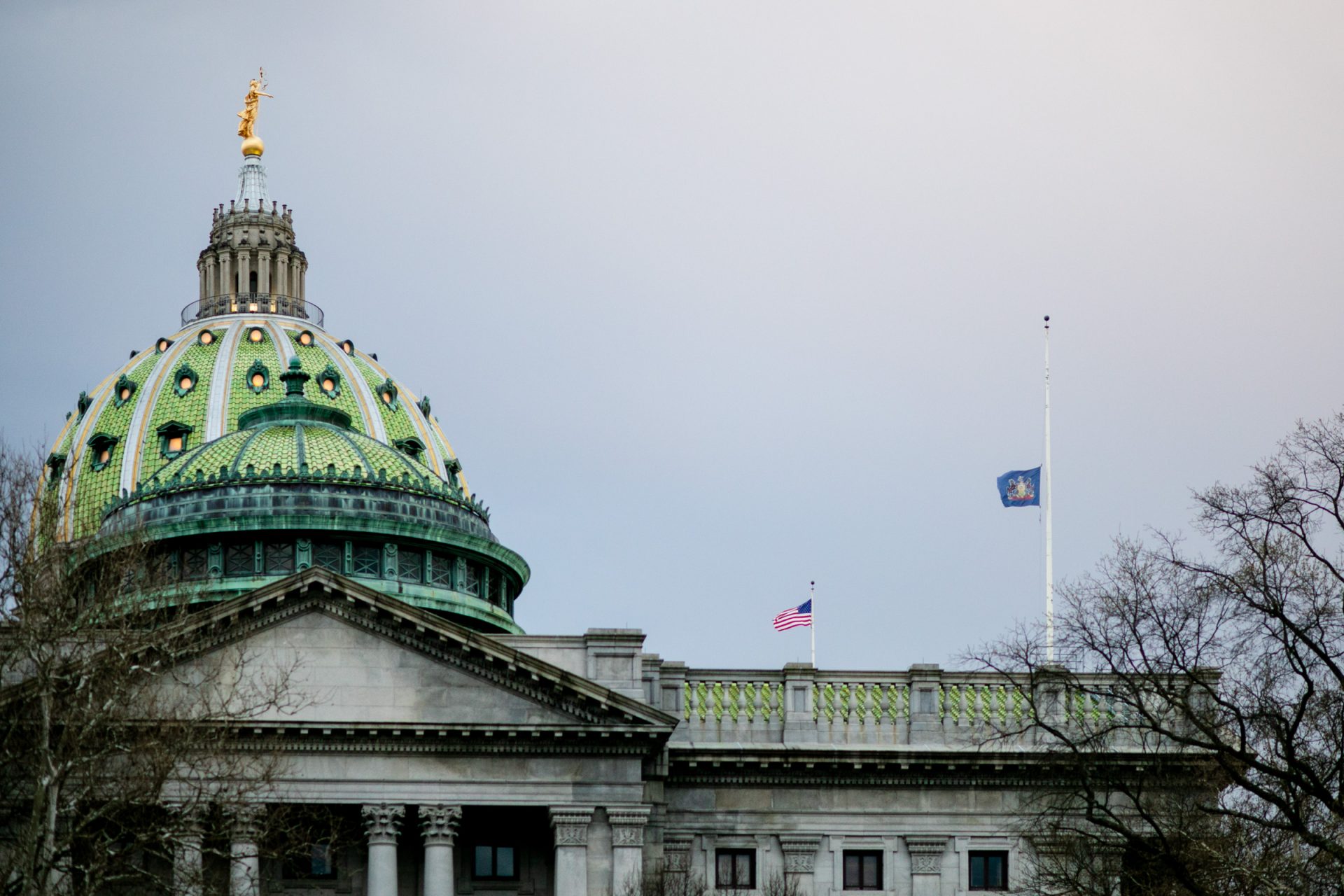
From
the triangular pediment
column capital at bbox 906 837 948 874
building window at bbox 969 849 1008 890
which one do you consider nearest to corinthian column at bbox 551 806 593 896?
the triangular pediment

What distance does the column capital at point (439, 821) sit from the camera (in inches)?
3231

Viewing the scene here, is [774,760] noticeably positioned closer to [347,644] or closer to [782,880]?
[782,880]

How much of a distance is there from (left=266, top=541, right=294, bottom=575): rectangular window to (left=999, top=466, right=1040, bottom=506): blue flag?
932 inches

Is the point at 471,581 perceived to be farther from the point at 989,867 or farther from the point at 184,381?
the point at 184,381

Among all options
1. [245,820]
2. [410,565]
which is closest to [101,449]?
[410,565]

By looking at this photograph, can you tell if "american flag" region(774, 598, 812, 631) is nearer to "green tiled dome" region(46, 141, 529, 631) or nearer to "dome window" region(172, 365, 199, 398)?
"green tiled dome" region(46, 141, 529, 631)

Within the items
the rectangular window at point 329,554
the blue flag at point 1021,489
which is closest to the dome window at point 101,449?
the rectangular window at point 329,554

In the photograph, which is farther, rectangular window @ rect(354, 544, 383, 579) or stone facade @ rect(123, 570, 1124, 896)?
rectangular window @ rect(354, 544, 383, 579)

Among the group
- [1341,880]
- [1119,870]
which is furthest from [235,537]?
[1341,880]

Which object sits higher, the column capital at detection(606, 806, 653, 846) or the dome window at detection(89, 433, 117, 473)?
the dome window at detection(89, 433, 117, 473)

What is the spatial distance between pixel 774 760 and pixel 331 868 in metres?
13.5

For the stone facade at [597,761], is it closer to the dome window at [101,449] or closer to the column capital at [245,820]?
→ the column capital at [245,820]

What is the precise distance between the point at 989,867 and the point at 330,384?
262 feet

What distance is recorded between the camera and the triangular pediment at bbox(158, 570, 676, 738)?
81625 mm
